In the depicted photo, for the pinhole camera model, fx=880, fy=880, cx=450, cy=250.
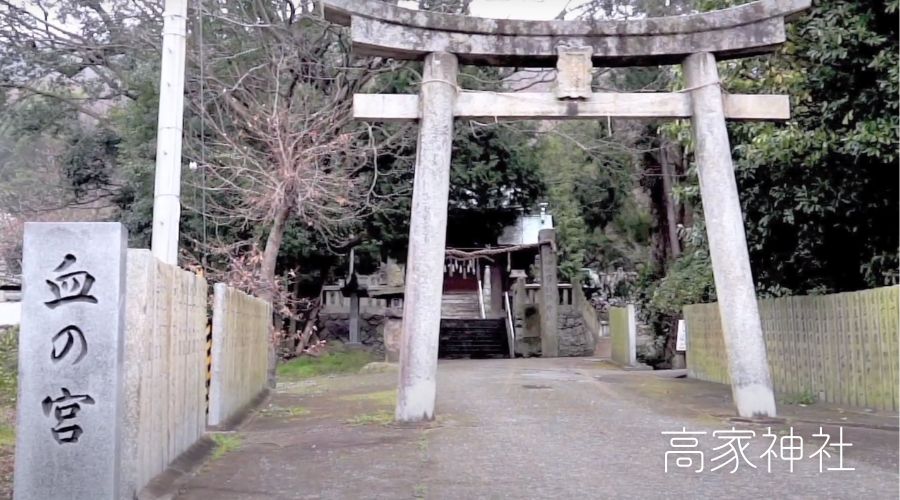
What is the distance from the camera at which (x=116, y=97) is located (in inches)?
883

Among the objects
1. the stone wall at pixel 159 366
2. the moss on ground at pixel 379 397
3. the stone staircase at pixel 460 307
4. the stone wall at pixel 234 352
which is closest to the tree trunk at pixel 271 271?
the stone wall at pixel 234 352

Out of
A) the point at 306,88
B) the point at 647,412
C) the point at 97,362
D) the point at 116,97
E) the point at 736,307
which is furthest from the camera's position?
the point at 116,97

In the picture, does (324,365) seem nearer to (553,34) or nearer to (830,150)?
(553,34)

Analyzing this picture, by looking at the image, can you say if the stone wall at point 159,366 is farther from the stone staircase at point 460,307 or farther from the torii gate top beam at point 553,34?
the stone staircase at point 460,307

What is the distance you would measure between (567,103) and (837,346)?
16.1 ft

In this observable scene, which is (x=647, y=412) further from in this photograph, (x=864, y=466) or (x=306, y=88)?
(x=306, y=88)

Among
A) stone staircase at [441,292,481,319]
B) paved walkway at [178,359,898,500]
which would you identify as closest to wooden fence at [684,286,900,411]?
paved walkway at [178,359,898,500]

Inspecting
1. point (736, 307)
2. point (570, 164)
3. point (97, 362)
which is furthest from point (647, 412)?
point (570, 164)

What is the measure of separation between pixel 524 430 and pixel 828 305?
5072 mm

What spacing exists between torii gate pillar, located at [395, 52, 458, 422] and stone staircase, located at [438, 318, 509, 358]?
17435 millimetres

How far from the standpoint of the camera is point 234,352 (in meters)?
11.0

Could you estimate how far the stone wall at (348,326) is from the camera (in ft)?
86.8

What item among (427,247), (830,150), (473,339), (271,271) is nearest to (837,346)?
(830,150)

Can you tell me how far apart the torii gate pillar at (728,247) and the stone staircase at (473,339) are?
1762 centimetres
